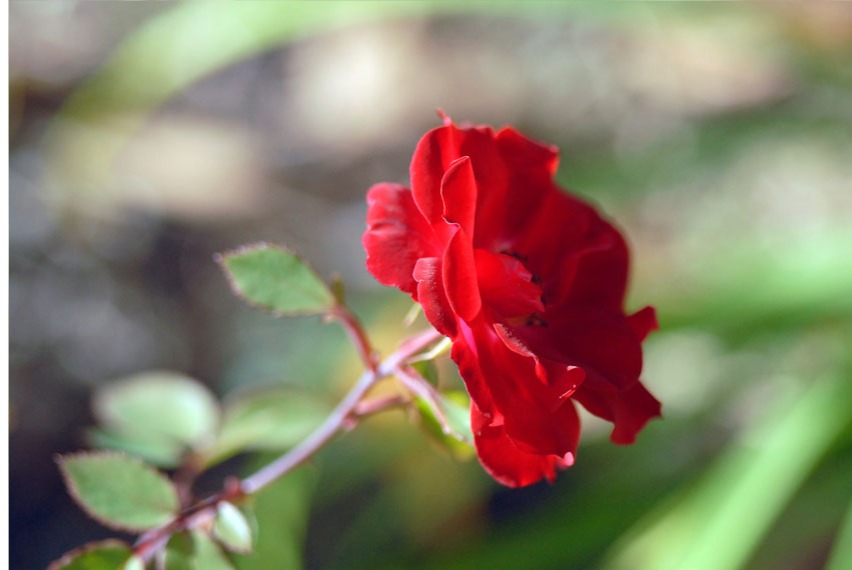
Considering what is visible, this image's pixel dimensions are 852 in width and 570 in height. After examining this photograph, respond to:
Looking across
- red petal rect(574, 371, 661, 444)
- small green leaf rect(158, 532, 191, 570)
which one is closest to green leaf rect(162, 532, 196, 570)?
small green leaf rect(158, 532, 191, 570)

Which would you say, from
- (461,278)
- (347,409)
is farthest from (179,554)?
(461,278)

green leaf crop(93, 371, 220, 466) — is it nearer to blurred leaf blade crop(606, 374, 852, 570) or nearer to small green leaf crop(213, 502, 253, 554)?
small green leaf crop(213, 502, 253, 554)

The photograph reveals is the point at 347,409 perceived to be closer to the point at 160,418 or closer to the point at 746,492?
the point at 160,418

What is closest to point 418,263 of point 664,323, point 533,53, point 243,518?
point 243,518

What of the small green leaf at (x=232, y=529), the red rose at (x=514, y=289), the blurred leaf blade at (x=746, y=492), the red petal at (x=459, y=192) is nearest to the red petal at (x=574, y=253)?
the red rose at (x=514, y=289)

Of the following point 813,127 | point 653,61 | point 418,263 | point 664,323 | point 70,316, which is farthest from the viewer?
point 653,61

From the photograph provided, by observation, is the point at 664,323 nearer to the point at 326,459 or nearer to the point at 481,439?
the point at 326,459

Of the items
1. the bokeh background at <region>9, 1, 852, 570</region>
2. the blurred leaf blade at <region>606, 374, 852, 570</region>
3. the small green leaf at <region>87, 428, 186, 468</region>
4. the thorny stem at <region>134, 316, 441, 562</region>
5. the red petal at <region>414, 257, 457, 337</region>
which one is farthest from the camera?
the bokeh background at <region>9, 1, 852, 570</region>
